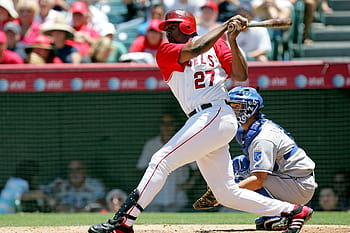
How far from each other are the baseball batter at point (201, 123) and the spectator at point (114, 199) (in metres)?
3.65

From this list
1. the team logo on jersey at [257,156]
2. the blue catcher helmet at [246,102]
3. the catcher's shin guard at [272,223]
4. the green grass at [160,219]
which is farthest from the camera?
the green grass at [160,219]

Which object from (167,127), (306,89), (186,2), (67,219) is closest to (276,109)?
(306,89)

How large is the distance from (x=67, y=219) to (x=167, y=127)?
80.3 inches

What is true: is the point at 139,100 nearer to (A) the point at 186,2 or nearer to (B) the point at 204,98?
(A) the point at 186,2

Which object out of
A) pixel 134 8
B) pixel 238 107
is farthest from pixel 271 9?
pixel 238 107

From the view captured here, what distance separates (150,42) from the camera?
8.96m

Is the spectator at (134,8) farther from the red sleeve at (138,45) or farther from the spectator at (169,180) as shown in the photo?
the spectator at (169,180)

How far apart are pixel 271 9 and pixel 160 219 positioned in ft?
12.5

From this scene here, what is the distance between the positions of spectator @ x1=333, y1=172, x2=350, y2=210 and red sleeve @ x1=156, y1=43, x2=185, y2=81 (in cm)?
434

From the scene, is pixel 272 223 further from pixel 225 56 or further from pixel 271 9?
pixel 271 9

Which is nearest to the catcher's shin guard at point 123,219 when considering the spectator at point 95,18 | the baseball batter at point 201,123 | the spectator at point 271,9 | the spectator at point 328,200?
the baseball batter at point 201,123

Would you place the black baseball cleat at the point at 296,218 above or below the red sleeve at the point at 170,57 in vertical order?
below

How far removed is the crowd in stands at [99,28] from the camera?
8828 mm

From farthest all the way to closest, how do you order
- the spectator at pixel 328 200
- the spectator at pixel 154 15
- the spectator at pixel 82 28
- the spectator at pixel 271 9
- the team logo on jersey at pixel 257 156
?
1. the spectator at pixel 271 9
2. the spectator at pixel 154 15
3. the spectator at pixel 82 28
4. the spectator at pixel 328 200
5. the team logo on jersey at pixel 257 156
